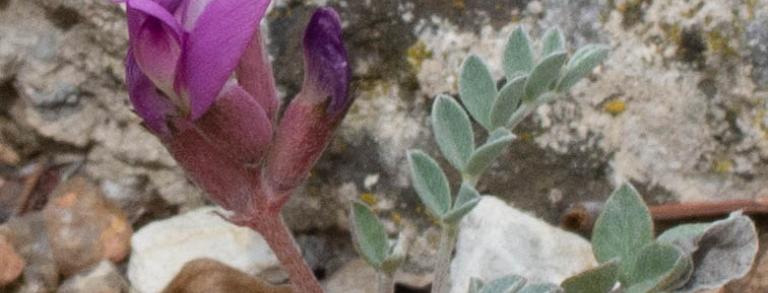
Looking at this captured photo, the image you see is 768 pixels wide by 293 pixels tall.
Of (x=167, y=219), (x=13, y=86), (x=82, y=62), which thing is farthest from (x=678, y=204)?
(x=13, y=86)

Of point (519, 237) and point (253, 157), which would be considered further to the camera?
point (519, 237)

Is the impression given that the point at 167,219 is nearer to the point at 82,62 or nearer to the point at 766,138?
the point at 82,62

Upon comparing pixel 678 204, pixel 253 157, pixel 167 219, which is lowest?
pixel 167 219

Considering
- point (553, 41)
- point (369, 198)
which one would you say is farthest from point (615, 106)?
point (553, 41)

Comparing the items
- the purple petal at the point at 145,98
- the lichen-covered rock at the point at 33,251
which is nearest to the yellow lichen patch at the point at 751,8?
the purple petal at the point at 145,98

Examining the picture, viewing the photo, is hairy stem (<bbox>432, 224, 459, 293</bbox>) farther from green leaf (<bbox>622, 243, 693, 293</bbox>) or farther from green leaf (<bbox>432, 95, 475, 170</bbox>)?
green leaf (<bbox>622, 243, 693, 293</bbox>)

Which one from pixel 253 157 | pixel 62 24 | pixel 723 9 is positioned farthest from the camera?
pixel 62 24
